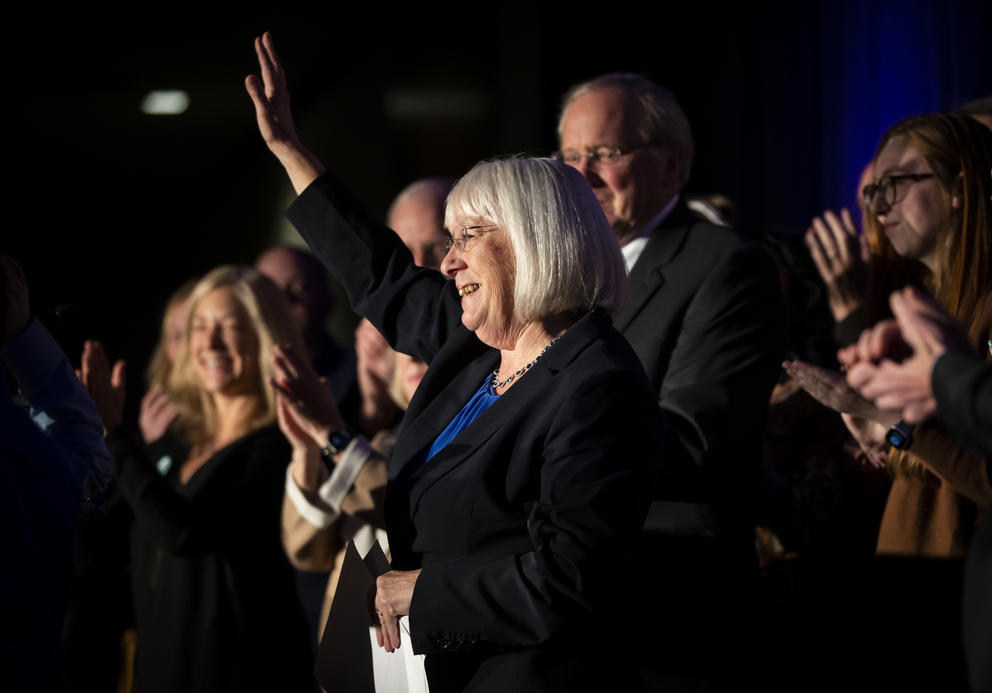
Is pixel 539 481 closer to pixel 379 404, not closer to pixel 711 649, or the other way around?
pixel 711 649

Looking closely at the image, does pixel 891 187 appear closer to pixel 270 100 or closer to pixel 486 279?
pixel 486 279

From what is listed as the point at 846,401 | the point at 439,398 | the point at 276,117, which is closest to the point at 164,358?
the point at 276,117

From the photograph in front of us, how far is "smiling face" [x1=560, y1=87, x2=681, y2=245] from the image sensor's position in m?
2.41

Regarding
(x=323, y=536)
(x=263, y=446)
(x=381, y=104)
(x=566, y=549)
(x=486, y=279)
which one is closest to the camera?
(x=566, y=549)

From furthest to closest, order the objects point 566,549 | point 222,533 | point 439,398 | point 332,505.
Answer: point 222,533 → point 332,505 → point 439,398 → point 566,549

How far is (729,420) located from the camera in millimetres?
2121

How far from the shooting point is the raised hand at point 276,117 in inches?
85.8

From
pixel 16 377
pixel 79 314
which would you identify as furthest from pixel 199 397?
pixel 16 377

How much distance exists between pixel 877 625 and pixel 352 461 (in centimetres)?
115

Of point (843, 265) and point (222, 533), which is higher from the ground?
point (843, 265)

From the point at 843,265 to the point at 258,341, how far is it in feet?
5.50

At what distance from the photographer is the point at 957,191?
2090 mm

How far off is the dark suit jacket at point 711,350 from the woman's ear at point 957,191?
39 centimetres

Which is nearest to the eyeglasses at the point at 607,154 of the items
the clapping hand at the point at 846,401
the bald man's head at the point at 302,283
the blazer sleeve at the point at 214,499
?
the clapping hand at the point at 846,401
